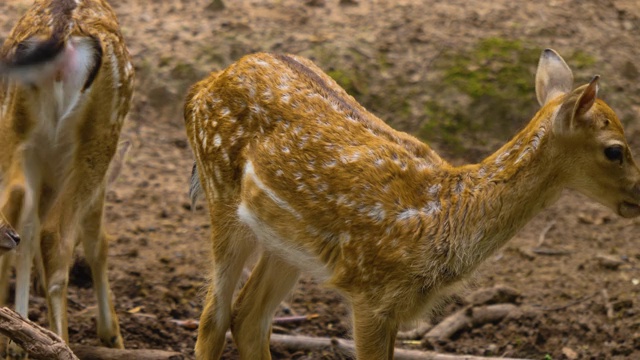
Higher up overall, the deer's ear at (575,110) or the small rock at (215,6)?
the deer's ear at (575,110)

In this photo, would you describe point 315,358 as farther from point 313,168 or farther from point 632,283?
point 632,283

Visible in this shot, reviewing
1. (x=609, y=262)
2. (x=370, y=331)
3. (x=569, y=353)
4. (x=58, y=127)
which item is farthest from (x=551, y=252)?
(x=58, y=127)

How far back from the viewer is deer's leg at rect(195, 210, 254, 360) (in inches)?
241

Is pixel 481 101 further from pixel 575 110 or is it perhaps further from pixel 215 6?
pixel 575 110

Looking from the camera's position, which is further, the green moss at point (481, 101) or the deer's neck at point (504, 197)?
the green moss at point (481, 101)

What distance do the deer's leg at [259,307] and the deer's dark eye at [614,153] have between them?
1925 mm

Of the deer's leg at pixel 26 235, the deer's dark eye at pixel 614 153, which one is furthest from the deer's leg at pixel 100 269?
the deer's dark eye at pixel 614 153

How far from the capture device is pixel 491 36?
973 centimetres

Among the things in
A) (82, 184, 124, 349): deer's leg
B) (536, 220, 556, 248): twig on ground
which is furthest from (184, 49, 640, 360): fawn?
(536, 220, 556, 248): twig on ground

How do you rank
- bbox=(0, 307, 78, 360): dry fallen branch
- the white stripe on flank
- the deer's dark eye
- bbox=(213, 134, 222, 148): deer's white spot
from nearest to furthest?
bbox=(0, 307, 78, 360): dry fallen branch → the deer's dark eye → the white stripe on flank → bbox=(213, 134, 222, 148): deer's white spot

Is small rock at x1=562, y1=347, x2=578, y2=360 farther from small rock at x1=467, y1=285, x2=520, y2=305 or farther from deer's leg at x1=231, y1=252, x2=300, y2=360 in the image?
deer's leg at x1=231, y1=252, x2=300, y2=360

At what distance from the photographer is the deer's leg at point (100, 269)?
6.83 meters

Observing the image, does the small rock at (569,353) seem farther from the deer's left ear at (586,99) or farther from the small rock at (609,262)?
the deer's left ear at (586,99)

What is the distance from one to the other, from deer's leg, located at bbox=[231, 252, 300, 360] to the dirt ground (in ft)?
1.85
